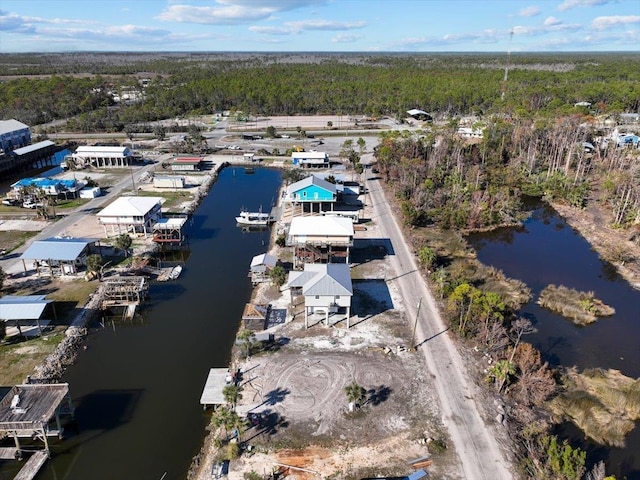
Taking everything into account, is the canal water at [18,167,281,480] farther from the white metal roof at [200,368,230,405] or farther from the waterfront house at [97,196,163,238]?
Result: the waterfront house at [97,196,163,238]

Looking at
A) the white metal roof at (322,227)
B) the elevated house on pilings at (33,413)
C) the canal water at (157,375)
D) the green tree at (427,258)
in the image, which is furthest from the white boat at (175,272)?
the green tree at (427,258)

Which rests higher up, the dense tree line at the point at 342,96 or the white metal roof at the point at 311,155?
the dense tree line at the point at 342,96

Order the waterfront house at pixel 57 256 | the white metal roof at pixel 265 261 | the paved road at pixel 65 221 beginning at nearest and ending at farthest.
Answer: the waterfront house at pixel 57 256 → the white metal roof at pixel 265 261 → the paved road at pixel 65 221

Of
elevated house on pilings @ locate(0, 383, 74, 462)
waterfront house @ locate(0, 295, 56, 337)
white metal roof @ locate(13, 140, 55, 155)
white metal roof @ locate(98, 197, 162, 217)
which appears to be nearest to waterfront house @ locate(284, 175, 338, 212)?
white metal roof @ locate(98, 197, 162, 217)

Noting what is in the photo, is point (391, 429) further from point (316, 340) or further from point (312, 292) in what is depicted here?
point (312, 292)

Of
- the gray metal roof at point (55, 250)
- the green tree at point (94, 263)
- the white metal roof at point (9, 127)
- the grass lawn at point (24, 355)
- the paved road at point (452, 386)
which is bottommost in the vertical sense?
the paved road at point (452, 386)

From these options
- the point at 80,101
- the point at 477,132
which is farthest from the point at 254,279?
the point at 80,101

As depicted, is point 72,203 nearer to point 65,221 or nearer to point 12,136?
point 65,221

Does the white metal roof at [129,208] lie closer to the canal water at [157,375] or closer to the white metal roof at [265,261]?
the canal water at [157,375]
